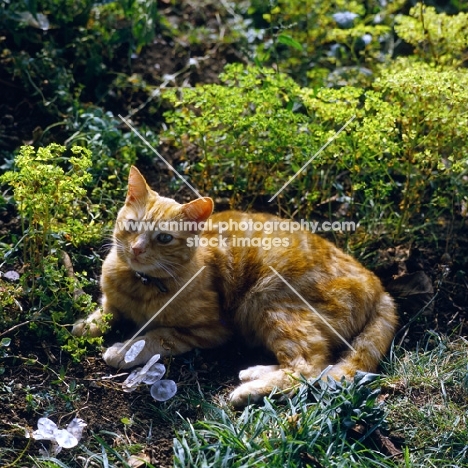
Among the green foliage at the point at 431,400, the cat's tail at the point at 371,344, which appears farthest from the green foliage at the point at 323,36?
the green foliage at the point at 431,400

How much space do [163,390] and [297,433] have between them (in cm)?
75

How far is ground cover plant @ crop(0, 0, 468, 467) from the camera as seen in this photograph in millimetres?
3688

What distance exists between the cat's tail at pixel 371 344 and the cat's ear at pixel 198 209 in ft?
3.37

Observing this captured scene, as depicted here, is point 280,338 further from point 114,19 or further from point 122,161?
point 114,19

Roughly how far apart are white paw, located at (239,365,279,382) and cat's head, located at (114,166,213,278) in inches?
25.3

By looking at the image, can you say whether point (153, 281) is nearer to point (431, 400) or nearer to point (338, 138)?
point (338, 138)

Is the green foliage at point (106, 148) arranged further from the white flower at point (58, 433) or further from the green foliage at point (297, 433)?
the green foliage at point (297, 433)

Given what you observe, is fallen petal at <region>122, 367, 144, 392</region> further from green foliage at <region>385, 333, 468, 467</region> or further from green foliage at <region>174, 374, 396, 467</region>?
green foliage at <region>385, 333, 468, 467</region>

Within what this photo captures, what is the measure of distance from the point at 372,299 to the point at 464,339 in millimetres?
599

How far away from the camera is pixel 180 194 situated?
5211 millimetres

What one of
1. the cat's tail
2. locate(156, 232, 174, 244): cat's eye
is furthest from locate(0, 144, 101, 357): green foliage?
the cat's tail

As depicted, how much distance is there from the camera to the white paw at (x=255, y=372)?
4.07m

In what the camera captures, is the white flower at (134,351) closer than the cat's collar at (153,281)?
Yes

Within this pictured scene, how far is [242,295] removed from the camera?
438cm
